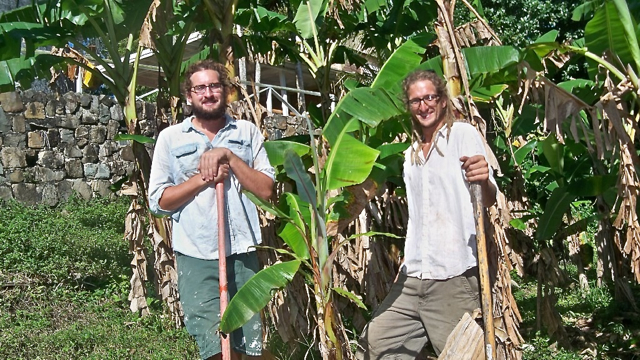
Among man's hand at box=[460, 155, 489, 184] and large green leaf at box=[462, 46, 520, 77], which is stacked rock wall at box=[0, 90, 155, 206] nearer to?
large green leaf at box=[462, 46, 520, 77]

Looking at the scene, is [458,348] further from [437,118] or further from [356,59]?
Answer: [356,59]

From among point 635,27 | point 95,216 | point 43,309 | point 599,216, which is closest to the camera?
point 635,27

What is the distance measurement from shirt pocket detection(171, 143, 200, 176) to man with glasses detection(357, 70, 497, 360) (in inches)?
41.0

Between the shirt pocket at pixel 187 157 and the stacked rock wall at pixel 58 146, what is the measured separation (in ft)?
20.2

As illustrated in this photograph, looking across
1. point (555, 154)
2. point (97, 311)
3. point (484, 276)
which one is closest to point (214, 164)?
point (484, 276)

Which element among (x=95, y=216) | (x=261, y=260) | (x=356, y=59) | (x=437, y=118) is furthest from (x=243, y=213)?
(x=95, y=216)

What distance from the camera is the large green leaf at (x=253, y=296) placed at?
3.40 m

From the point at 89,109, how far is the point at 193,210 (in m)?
7.95

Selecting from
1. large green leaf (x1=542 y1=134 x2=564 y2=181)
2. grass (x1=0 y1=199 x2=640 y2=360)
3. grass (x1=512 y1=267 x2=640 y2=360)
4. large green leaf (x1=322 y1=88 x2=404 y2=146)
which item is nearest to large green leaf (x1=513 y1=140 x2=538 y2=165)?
large green leaf (x1=542 y1=134 x2=564 y2=181)

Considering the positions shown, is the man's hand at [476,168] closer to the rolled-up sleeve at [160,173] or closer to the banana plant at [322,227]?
the banana plant at [322,227]

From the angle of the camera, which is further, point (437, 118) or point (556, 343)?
point (556, 343)

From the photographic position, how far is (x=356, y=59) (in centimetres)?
781

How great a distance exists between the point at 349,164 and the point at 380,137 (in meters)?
1.25

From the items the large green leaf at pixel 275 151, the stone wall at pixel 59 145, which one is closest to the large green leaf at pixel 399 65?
the large green leaf at pixel 275 151
